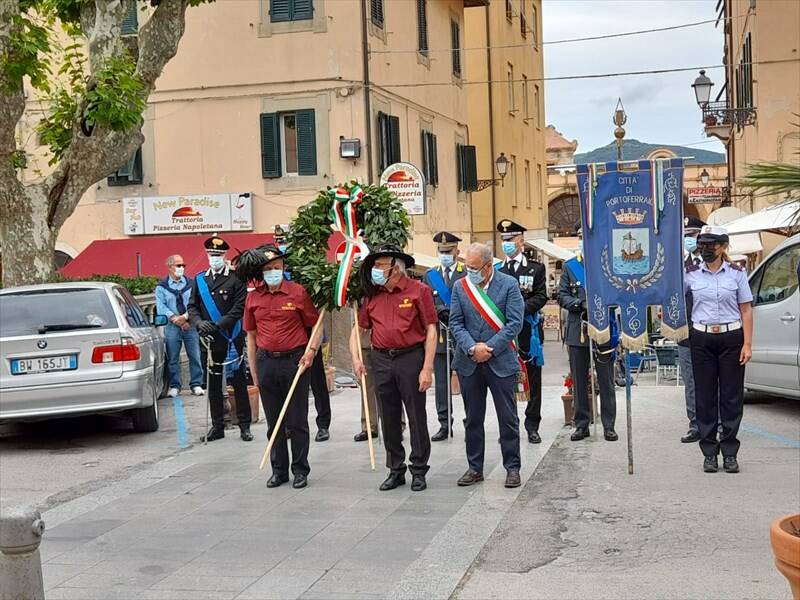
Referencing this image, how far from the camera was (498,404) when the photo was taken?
29.3 ft

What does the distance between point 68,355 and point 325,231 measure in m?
3.09

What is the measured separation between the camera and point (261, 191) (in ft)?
83.4

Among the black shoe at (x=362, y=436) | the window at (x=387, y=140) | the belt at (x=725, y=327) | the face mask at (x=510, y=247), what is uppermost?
the window at (x=387, y=140)

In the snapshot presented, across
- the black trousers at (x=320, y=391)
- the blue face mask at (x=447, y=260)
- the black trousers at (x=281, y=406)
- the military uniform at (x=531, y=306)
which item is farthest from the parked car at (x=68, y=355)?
the military uniform at (x=531, y=306)

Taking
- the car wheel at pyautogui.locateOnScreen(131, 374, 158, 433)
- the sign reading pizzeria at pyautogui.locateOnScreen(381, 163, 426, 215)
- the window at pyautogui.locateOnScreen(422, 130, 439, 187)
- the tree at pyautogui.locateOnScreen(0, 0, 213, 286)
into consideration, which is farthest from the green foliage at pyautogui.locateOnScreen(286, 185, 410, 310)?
the window at pyautogui.locateOnScreen(422, 130, 439, 187)

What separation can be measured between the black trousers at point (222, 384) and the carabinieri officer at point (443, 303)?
192cm

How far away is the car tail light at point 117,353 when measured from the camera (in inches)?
452

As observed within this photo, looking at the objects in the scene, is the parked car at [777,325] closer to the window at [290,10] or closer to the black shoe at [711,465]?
the black shoe at [711,465]

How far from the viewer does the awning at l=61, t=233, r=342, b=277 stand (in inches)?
990

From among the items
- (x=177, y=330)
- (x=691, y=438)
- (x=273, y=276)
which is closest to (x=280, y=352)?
(x=273, y=276)

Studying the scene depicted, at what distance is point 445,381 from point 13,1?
7.21m

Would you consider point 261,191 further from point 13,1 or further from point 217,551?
point 217,551

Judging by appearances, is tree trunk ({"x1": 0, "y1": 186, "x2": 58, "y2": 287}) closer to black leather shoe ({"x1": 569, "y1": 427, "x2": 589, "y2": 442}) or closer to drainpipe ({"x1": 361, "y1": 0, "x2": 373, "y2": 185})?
black leather shoe ({"x1": 569, "y1": 427, "x2": 589, "y2": 442})

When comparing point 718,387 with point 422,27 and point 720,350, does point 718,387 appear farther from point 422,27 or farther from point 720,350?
point 422,27
